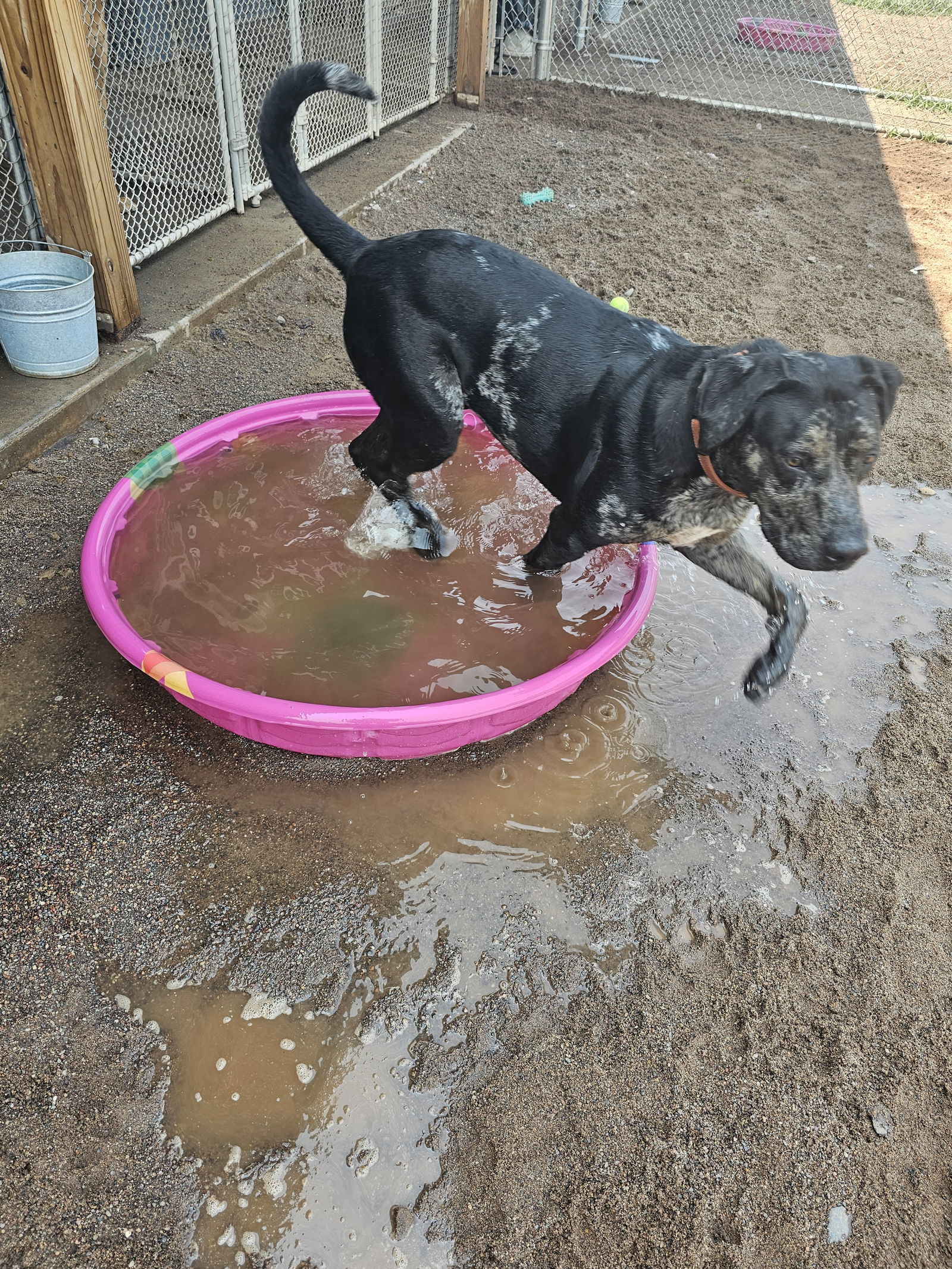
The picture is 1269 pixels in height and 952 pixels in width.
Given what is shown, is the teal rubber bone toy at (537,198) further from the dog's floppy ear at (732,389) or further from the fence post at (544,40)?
the dog's floppy ear at (732,389)

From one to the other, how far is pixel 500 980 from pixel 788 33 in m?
12.5

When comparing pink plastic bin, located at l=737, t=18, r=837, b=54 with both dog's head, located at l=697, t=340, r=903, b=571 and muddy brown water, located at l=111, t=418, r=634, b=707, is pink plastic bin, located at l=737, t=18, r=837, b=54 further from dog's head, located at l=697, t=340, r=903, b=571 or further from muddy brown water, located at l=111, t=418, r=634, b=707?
dog's head, located at l=697, t=340, r=903, b=571

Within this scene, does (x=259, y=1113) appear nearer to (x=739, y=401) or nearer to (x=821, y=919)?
(x=821, y=919)

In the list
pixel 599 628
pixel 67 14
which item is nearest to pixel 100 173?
pixel 67 14

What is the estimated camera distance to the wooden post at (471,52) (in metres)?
8.08

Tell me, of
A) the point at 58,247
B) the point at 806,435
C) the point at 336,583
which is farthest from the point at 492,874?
the point at 58,247

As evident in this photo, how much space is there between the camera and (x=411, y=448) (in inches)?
133

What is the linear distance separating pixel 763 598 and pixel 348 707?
4.89ft

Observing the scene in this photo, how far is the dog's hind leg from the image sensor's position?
3221 millimetres

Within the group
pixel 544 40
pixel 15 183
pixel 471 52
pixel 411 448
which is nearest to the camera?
pixel 411 448

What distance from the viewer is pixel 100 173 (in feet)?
13.7

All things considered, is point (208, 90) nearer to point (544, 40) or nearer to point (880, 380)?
point (544, 40)

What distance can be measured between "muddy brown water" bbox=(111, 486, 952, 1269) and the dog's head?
0.87 m

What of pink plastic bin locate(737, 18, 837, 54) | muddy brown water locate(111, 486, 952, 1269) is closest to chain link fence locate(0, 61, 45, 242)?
muddy brown water locate(111, 486, 952, 1269)
